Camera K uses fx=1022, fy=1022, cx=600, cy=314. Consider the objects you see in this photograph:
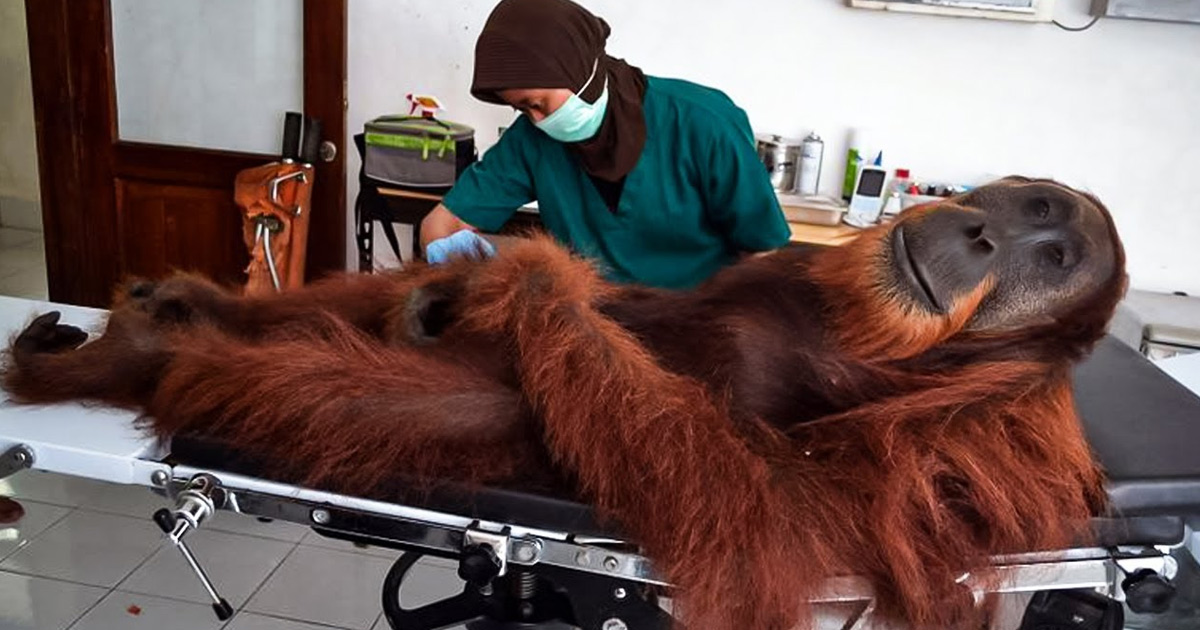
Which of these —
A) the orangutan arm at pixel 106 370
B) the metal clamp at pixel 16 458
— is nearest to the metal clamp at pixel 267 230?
the orangutan arm at pixel 106 370

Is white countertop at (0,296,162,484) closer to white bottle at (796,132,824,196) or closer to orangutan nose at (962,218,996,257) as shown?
orangutan nose at (962,218,996,257)

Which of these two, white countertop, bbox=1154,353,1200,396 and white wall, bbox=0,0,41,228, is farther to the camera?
white wall, bbox=0,0,41,228

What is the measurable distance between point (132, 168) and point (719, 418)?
10.0 ft

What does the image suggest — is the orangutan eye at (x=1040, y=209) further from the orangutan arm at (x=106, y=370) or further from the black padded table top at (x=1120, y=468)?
the orangutan arm at (x=106, y=370)

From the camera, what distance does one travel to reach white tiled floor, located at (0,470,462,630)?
7.62ft

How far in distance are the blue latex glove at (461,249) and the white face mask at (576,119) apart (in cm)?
33

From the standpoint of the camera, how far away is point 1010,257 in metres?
1.18

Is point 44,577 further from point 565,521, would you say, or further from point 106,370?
point 565,521

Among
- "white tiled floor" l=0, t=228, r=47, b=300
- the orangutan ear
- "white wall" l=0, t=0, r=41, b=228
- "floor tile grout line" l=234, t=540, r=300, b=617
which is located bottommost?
"floor tile grout line" l=234, t=540, r=300, b=617

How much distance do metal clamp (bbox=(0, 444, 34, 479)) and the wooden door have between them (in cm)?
224

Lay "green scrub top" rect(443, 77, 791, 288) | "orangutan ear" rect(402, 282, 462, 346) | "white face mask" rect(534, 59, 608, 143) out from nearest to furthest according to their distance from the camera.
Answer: "orangutan ear" rect(402, 282, 462, 346)
"white face mask" rect(534, 59, 608, 143)
"green scrub top" rect(443, 77, 791, 288)

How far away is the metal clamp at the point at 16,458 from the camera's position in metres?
1.23

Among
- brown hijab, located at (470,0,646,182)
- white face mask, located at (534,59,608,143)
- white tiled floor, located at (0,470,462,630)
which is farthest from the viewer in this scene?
white tiled floor, located at (0,470,462,630)

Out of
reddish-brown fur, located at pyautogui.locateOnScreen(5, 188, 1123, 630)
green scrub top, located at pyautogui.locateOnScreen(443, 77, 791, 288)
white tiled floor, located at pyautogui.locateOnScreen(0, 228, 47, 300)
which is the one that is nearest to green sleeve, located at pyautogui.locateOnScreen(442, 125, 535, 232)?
green scrub top, located at pyautogui.locateOnScreen(443, 77, 791, 288)
